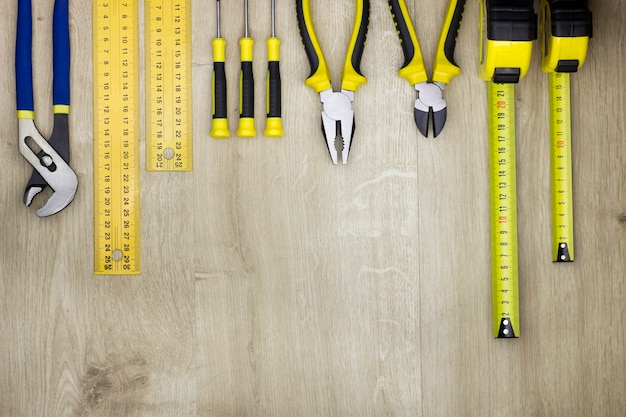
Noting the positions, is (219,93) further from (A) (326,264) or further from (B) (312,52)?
(A) (326,264)

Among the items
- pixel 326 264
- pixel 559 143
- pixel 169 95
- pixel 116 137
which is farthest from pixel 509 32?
pixel 116 137

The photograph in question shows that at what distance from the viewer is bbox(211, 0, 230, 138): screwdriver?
4.68 feet

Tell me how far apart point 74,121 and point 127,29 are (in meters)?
0.26

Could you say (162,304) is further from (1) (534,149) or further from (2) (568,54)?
(2) (568,54)

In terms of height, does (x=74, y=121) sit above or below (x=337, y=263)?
above

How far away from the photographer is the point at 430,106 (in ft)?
4.64

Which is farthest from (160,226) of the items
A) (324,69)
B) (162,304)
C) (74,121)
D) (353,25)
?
(353,25)

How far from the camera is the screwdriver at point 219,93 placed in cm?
143

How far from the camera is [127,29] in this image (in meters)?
1.47

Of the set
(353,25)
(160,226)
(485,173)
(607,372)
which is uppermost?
(353,25)

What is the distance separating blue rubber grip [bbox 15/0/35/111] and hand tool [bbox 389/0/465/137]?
0.87m

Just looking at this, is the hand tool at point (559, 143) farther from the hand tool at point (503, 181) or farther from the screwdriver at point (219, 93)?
the screwdriver at point (219, 93)

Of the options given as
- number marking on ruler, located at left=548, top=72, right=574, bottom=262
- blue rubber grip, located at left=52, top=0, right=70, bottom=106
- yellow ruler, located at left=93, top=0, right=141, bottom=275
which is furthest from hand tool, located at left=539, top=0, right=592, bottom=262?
blue rubber grip, located at left=52, top=0, right=70, bottom=106

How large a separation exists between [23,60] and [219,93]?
0.47m
